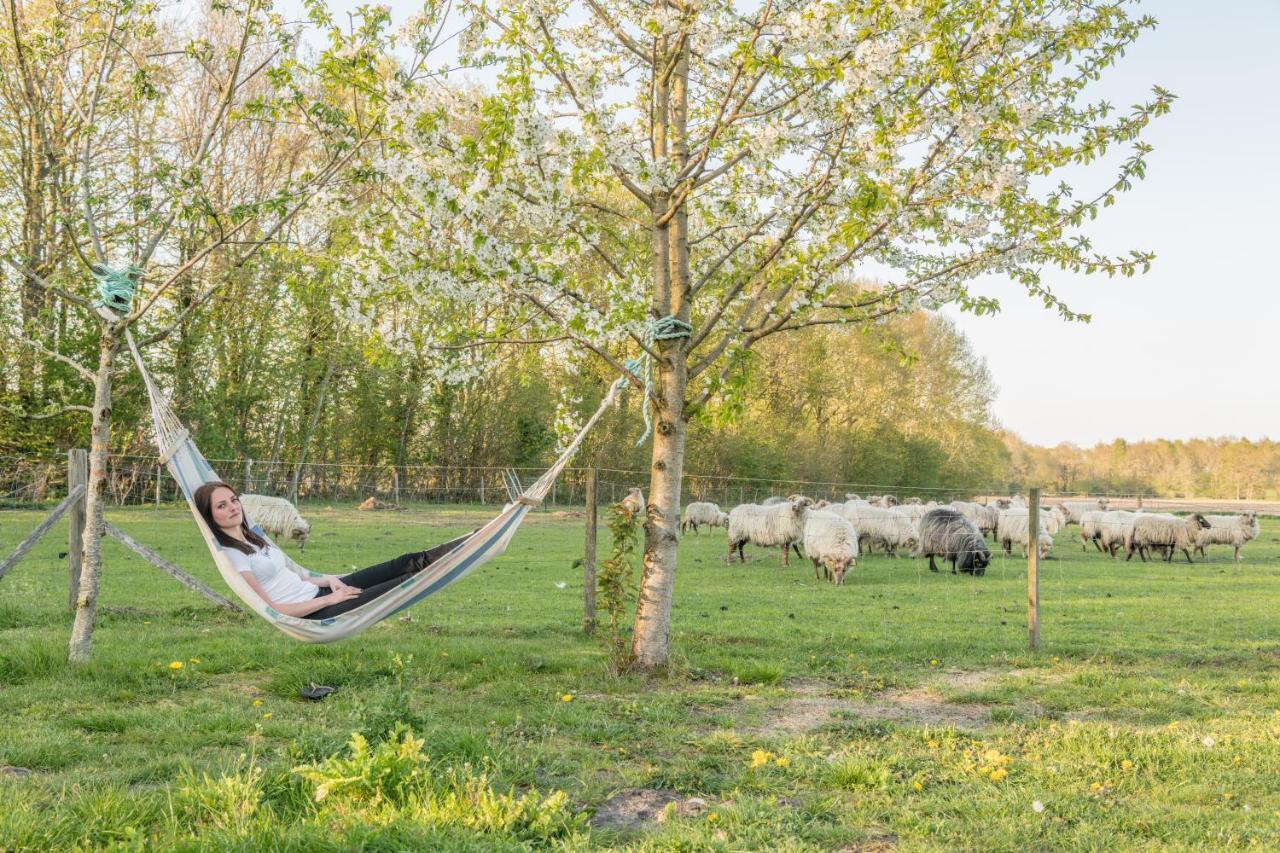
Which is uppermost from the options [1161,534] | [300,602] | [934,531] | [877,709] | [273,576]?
[273,576]

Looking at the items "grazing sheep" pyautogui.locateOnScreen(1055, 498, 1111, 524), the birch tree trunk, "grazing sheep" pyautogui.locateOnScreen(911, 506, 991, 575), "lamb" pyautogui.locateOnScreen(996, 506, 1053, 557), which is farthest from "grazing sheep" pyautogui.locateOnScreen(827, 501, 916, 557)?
"grazing sheep" pyautogui.locateOnScreen(1055, 498, 1111, 524)

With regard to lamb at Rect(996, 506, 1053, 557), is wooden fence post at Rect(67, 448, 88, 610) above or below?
above

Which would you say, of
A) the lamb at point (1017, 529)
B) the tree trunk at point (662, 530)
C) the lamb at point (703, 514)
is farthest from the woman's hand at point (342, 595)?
the lamb at point (703, 514)

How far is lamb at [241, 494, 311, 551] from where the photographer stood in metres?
16.0

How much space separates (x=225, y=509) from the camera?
6191 mm

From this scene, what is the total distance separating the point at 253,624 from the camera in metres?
8.50

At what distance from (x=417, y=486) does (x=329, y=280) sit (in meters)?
12.7

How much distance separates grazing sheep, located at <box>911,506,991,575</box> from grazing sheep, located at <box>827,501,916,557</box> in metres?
1.00

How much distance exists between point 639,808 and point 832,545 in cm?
1084

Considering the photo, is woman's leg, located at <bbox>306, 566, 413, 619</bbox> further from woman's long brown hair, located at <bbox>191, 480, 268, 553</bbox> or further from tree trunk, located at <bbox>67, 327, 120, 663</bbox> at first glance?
tree trunk, located at <bbox>67, 327, 120, 663</bbox>

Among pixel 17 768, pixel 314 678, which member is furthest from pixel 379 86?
pixel 17 768

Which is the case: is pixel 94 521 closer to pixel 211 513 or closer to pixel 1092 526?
pixel 211 513

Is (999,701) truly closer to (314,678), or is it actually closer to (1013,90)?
(1013,90)

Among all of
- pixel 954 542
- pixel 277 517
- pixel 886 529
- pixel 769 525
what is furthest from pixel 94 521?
pixel 886 529
